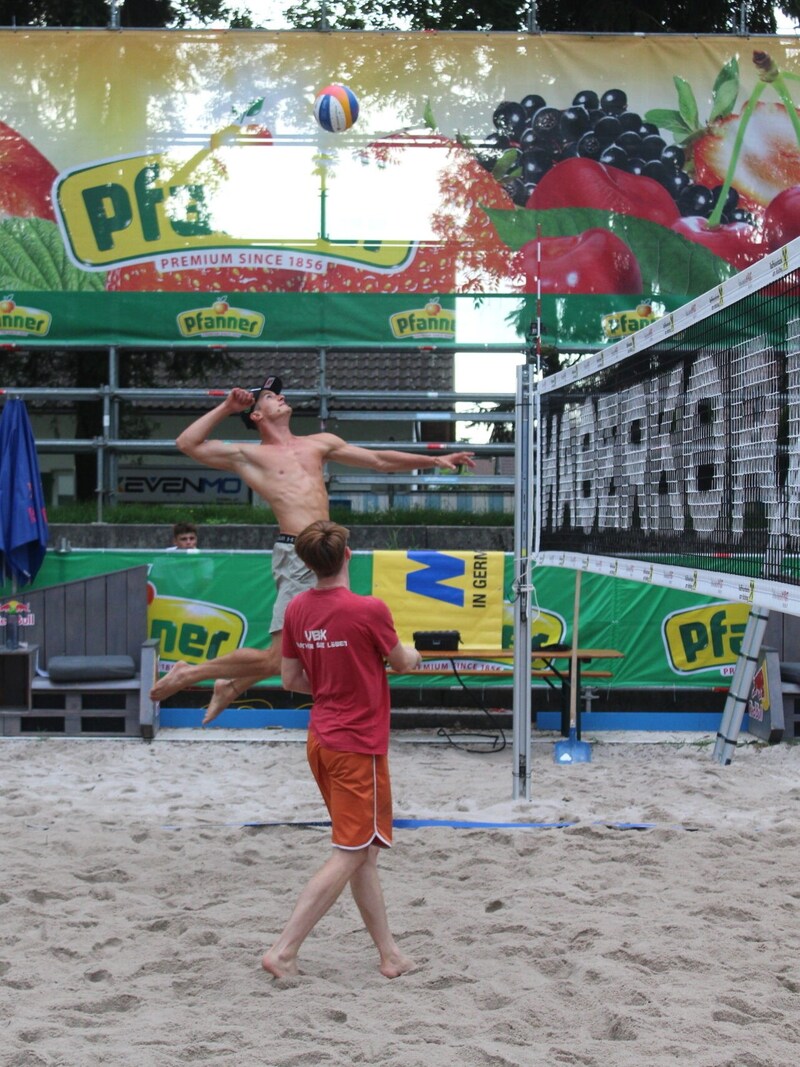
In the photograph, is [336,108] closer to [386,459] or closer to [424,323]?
[424,323]

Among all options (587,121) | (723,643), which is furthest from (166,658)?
(587,121)

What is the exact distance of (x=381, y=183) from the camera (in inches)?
516

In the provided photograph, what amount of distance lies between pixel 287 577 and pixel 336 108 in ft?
22.9

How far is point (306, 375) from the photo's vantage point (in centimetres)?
2245

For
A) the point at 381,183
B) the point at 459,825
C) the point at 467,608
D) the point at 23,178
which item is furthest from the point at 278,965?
the point at 23,178

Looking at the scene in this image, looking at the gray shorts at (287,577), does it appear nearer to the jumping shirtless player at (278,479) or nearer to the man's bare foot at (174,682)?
the jumping shirtless player at (278,479)

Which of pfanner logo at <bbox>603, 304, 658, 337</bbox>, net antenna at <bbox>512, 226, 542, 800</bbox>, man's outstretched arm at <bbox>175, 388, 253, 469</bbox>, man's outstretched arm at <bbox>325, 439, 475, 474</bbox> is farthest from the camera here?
pfanner logo at <bbox>603, 304, 658, 337</bbox>

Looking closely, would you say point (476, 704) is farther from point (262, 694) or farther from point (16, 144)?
point (16, 144)

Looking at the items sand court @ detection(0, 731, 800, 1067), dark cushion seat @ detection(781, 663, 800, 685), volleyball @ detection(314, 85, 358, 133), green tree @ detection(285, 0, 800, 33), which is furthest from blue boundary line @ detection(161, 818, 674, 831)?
green tree @ detection(285, 0, 800, 33)

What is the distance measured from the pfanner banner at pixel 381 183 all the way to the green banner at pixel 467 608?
3.55 meters

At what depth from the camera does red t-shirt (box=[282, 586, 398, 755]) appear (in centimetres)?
432

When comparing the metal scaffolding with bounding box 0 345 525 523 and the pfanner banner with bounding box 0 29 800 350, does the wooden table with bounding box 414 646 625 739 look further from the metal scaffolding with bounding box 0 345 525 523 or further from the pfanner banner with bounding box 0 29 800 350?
the pfanner banner with bounding box 0 29 800 350

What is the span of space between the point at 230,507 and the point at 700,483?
7.76m

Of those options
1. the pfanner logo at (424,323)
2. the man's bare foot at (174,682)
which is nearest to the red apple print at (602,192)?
the pfanner logo at (424,323)
